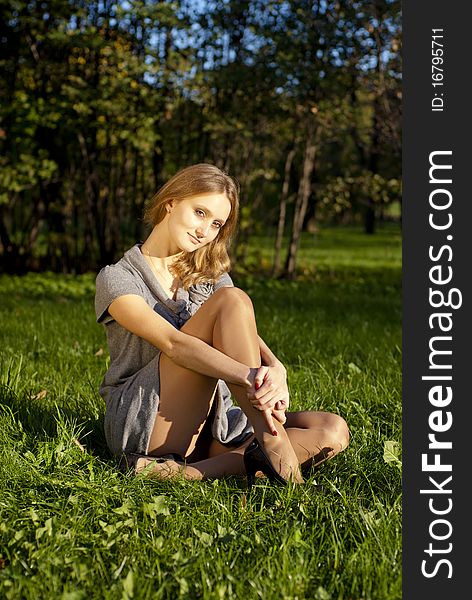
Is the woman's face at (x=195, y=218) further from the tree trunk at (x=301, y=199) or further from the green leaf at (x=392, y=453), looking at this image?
the tree trunk at (x=301, y=199)

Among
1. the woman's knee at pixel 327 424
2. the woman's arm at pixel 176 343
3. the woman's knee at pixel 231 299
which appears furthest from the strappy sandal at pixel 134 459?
the woman's knee at pixel 231 299

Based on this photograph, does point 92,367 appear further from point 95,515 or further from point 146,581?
point 146,581

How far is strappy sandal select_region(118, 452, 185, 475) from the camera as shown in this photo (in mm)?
3107

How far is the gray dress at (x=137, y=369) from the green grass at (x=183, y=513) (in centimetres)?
18

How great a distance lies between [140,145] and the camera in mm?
10953

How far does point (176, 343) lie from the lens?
3111mm

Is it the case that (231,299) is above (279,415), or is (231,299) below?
above

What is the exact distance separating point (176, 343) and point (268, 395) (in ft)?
1.34

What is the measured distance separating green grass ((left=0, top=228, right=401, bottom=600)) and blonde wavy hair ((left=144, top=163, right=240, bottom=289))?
2.66ft

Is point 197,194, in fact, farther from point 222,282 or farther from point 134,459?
point 134,459

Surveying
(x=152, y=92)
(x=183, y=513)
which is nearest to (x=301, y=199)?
(x=152, y=92)

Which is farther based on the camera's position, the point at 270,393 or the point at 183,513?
the point at 270,393

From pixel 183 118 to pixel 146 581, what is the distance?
980 cm

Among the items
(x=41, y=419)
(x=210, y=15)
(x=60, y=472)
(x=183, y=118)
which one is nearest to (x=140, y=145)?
(x=183, y=118)
